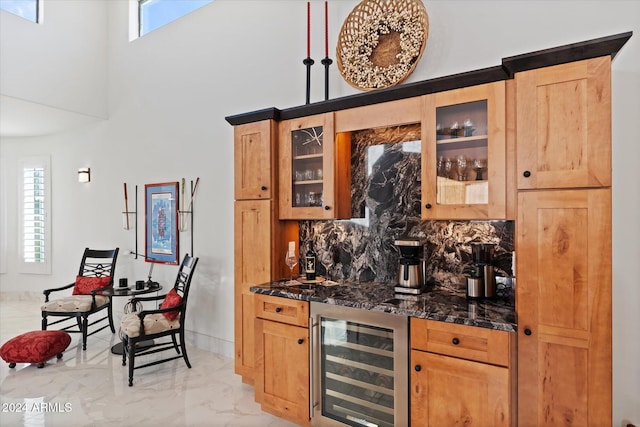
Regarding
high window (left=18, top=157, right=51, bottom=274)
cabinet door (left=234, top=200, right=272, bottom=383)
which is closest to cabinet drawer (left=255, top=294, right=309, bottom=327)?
cabinet door (left=234, top=200, right=272, bottom=383)

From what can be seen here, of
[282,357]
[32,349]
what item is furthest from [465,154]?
[32,349]

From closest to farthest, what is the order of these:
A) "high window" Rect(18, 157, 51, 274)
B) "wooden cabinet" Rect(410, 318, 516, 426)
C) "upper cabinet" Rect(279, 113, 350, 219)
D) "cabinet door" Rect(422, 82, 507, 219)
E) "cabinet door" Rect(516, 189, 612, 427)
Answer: "cabinet door" Rect(516, 189, 612, 427) < "wooden cabinet" Rect(410, 318, 516, 426) < "cabinet door" Rect(422, 82, 507, 219) < "upper cabinet" Rect(279, 113, 350, 219) < "high window" Rect(18, 157, 51, 274)

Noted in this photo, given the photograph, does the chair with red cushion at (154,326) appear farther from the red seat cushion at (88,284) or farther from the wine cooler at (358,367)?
the wine cooler at (358,367)

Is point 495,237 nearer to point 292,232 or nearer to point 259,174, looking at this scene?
point 292,232

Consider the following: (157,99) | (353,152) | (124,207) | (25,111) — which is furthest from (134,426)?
(25,111)

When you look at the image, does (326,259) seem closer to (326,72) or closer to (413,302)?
(413,302)

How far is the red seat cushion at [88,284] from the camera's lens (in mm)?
4512

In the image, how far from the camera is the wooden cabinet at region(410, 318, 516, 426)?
1.87 meters

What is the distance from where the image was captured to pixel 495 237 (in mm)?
2447

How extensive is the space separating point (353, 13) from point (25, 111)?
4571mm

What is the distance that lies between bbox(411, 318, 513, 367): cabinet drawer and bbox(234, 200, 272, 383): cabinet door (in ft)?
4.34

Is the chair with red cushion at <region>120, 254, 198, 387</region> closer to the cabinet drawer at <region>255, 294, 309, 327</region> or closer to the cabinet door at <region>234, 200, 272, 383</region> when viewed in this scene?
the cabinet door at <region>234, 200, 272, 383</region>

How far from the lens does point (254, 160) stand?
305 cm

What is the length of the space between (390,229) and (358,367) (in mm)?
1047
